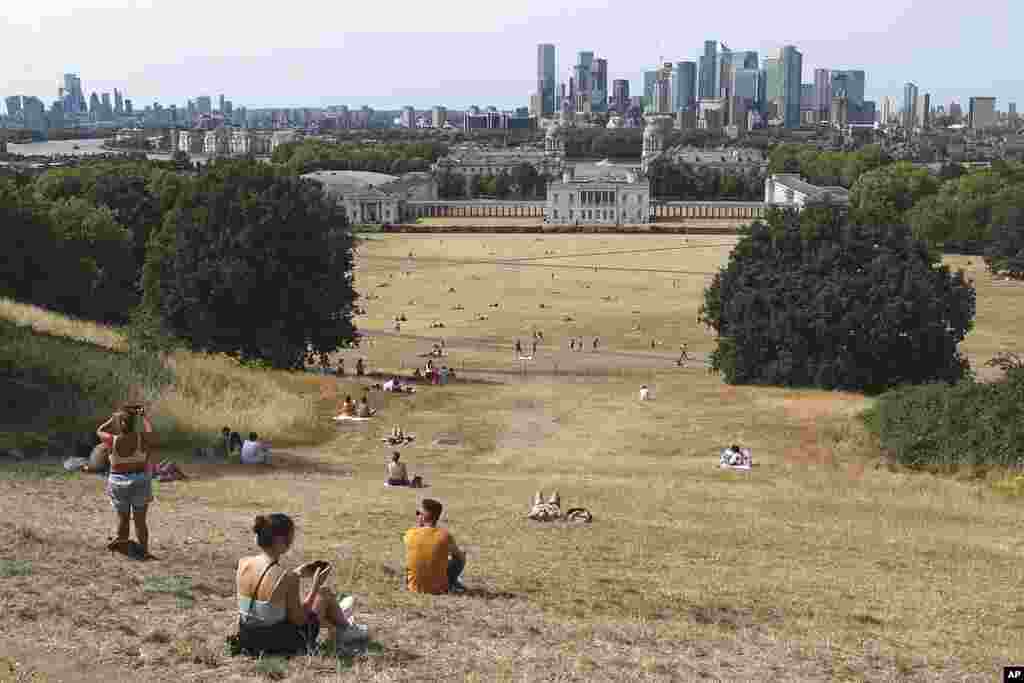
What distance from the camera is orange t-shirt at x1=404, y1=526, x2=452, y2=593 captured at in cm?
938

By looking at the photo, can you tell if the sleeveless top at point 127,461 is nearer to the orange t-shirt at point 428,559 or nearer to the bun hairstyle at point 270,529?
the orange t-shirt at point 428,559

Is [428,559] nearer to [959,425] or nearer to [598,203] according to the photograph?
[959,425]

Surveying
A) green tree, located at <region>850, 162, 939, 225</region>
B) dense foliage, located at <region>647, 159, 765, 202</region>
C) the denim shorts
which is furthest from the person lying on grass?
dense foliage, located at <region>647, 159, 765, 202</region>

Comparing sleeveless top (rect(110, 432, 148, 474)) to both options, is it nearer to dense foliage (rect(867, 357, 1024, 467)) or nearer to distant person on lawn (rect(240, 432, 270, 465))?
distant person on lawn (rect(240, 432, 270, 465))

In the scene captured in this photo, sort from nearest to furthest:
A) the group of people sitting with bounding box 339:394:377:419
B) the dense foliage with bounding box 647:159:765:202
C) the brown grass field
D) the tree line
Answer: the brown grass field
the group of people sitting with bounding box 339:394:377:419
the tree line
the dense foliage with bounding box 647:159:765:202

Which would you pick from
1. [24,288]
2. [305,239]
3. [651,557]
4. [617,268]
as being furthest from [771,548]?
[617,268]

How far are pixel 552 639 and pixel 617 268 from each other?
239 ft

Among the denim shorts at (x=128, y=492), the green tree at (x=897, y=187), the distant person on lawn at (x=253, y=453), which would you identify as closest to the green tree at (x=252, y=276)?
the distant person on lawn at (x=253, y=453)

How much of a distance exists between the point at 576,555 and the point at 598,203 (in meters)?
117

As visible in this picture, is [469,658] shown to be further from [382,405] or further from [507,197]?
[507,197]

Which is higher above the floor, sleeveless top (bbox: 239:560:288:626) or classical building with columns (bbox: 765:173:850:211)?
sleeveless top (bbox: 239:560:288:626)

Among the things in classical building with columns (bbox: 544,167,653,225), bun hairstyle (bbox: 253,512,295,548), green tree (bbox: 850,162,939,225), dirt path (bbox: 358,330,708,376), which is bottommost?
dirt path (bbox: 358,330,708,376)

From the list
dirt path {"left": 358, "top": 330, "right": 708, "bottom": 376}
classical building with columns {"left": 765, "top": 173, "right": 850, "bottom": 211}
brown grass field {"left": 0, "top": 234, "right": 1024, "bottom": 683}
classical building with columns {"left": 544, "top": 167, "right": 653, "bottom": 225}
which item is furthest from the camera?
classical building with columns {"left": 544, "top": 167, "right": 653, "bottom": 225}

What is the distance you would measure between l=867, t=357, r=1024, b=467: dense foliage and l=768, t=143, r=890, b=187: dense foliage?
11609cm
